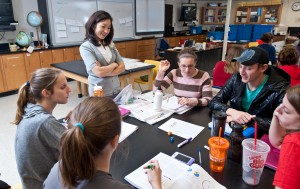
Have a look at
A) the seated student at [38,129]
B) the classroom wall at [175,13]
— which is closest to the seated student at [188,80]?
the seated student at [38,129]

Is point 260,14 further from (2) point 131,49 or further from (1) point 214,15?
(2) point 131,49

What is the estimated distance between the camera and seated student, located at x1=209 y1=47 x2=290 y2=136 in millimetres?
1436

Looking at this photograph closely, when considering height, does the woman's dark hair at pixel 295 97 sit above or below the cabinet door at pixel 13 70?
above

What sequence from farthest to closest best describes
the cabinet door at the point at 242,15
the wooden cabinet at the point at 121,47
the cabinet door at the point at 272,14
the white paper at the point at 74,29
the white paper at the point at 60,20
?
the cabinet door at the point at 242,15 → the cabinet door at the point at 272,14 → the wooden cabinet at the point at 121,47 → the white paper at the point at 74,29 → the white paper at the point at 60,20

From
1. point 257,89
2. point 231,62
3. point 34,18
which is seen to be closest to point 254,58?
point 257,89

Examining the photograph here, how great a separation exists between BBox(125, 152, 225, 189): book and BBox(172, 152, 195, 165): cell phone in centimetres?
3

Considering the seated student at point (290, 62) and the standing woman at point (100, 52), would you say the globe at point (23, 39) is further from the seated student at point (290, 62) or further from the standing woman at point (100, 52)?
the seated student at point (290, 62)

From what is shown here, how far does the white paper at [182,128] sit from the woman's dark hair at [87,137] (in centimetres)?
62

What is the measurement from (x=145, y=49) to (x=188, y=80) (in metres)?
4.83

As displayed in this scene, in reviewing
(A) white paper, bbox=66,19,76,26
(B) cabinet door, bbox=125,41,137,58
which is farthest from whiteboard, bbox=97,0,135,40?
(A) white paper, bbox=66,19,76,26

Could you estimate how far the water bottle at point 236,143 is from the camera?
1.04 m

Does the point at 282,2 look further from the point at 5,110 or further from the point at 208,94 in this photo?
the point at 5,110

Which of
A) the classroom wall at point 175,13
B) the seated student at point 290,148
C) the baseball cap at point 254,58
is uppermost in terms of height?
the classroom wall at point 175,13

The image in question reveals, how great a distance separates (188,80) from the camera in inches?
80.2
